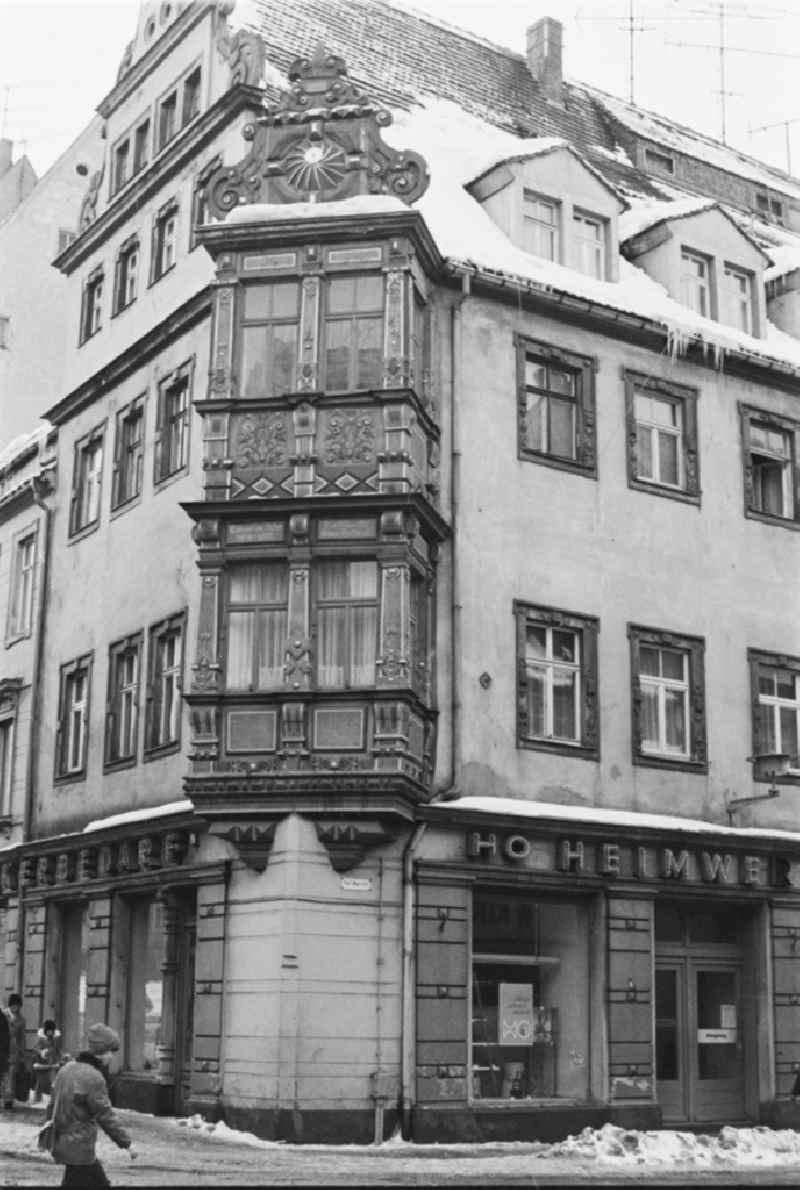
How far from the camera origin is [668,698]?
2520 cm

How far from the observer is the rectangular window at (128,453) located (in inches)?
1065

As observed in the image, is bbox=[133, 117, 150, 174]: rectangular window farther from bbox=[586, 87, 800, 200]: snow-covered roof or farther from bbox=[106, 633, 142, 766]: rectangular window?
bbox=[586, 87, 800, 200]: snow-covered roof

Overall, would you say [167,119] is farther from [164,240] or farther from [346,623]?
[346,623]

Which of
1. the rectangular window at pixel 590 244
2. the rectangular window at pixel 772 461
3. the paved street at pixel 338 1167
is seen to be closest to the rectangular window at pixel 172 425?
the rectangular window at pixel 590 244

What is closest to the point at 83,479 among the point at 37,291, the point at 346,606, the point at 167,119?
the point at 167,119

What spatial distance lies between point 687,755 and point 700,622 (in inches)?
78.2

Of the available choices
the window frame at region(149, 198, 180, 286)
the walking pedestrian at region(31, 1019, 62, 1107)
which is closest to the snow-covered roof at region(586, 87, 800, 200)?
the window frame at region(149, 198, 180, 286)

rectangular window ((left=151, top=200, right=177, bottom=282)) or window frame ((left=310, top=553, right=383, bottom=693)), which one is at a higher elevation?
rectangular window ((left=151, top=200, right=177, bottom=282))

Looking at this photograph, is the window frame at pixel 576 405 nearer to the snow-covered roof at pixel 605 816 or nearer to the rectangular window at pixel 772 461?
the rectangular window at pixel 772 461

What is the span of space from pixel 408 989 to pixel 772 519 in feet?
32.5

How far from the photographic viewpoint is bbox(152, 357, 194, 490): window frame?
2523 centimetres

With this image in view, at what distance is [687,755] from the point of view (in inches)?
985

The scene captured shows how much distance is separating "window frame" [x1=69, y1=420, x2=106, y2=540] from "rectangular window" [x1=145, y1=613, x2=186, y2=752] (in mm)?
3705

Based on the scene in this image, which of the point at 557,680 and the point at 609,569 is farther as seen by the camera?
the point at 609,569
